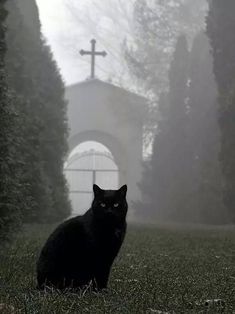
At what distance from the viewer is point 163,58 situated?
130ft

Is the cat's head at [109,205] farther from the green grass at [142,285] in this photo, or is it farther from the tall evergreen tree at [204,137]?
the tall evergreen tree at [204,137]

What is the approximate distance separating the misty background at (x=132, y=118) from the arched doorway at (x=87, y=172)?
0.08m

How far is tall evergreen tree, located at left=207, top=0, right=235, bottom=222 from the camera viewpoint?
705 inches

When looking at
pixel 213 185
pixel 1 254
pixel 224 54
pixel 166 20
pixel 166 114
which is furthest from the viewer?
pixel 166 20

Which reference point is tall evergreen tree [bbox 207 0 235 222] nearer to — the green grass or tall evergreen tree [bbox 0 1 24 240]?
the green grass

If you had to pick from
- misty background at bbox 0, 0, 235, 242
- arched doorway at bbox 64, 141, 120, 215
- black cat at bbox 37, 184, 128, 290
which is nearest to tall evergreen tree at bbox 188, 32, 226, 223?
misty background at bbox 0, 0, 235, 242

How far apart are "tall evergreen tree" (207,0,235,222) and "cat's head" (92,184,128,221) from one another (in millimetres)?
13719

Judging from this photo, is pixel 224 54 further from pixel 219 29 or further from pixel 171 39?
pixel 171 39

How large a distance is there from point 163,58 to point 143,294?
36749 mm

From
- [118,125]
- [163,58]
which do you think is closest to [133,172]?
[118,125]

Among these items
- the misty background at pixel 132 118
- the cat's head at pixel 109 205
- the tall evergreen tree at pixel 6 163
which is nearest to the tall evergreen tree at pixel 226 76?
the misty background at pixel 132 118

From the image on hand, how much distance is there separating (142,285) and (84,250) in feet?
3.01

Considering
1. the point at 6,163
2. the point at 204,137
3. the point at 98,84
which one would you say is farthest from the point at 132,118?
the point at 6,163

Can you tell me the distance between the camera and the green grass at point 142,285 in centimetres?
335
